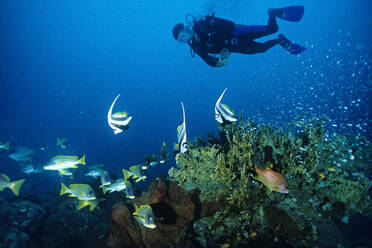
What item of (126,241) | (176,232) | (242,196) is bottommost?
(126,241)

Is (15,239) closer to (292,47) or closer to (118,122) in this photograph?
(118,122)

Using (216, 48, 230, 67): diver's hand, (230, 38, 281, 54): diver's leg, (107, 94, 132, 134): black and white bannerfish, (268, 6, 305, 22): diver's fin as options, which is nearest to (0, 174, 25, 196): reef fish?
(107, 94, 132, 134): black and white bannerfish

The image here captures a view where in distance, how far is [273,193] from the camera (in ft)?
12.1

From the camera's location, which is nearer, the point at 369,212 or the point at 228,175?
the point at 228,175

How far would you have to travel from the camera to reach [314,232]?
3080 mm

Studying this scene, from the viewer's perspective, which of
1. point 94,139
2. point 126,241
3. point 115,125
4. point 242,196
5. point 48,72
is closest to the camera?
point 115,125

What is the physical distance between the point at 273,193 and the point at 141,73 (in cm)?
15852

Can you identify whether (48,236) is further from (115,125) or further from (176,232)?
(115,125)

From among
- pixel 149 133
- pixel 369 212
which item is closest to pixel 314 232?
pixel 369 212

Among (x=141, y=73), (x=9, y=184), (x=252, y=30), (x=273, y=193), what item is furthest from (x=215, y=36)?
(x=141, y=73)

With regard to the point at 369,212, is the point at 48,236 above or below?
below

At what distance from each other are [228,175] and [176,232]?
4.90 feet

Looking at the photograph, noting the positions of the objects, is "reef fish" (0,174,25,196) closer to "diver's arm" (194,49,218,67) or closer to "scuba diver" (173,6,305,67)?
"diver's arm" (194,49,218,67)

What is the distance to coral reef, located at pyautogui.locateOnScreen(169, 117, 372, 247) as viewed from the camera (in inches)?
124
